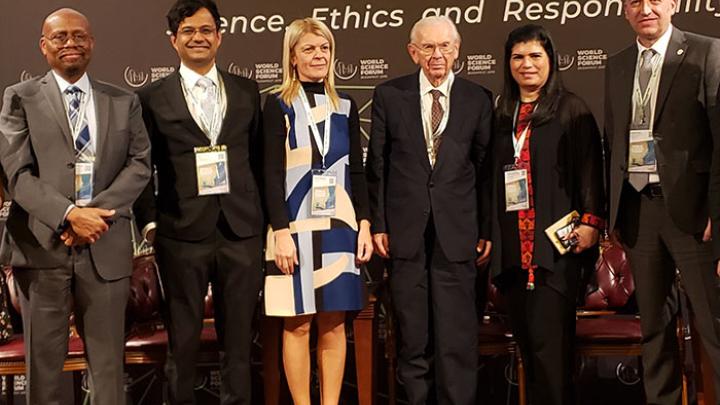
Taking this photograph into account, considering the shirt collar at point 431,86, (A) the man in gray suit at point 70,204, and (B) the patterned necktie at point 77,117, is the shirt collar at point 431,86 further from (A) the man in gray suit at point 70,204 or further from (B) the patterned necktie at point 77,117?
(B) the patterned necktie at point 77,117

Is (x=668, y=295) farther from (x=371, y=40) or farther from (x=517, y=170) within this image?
(x=371, y=40)

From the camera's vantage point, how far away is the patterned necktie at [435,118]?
341 centimetres

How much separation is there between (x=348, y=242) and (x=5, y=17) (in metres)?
2.73

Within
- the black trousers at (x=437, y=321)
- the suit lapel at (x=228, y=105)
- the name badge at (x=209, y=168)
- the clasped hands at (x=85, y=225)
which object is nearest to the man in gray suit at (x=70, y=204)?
the clasped hands at (x=85, y=225)

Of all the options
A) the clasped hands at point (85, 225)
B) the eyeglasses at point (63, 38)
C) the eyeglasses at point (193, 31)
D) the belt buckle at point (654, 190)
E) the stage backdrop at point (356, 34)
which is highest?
the stage backdrop at point (356, 34)

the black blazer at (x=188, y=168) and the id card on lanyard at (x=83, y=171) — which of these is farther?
the black blazer at (x=188, y=168)

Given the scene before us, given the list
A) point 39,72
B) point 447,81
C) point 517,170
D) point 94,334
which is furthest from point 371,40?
point 94,334

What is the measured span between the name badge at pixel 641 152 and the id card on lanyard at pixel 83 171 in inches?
82.8

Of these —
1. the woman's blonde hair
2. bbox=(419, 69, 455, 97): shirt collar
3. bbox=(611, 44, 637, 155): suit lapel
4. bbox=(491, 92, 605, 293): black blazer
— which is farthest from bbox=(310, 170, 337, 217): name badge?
bbox=(611, 44, 637, 155): suit lapel

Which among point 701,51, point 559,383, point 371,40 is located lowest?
point 559,383

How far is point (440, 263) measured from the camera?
339 centimetres

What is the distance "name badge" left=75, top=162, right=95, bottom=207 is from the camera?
3.13m

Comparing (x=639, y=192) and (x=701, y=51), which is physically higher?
(x=701, y=51)

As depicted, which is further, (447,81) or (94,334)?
(447,81)
